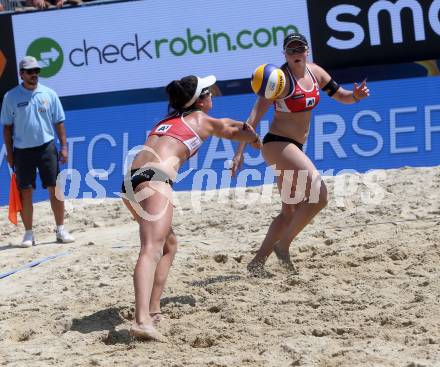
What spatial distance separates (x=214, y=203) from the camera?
396 inches

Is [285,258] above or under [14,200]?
under

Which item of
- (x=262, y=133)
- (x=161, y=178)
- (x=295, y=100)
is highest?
(x=295, y=100)

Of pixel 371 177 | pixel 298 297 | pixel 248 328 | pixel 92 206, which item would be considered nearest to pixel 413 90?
pixel 371 177

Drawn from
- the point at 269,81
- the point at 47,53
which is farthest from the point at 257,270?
the point at 47,53

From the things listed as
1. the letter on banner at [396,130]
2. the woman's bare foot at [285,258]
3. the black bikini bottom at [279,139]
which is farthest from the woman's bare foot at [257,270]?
the letter on banner at [396,130]

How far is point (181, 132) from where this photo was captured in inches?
237

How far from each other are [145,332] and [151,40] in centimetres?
616

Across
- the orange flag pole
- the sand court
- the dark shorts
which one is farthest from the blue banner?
the dark shorts

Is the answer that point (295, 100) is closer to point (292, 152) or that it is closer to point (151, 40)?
point (292, 152)

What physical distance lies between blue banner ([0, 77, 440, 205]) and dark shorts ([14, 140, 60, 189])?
1528mm

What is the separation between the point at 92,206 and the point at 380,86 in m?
3.68

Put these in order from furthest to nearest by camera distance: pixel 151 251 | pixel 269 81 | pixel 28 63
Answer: pixel 28 63, pixel 269 81, pixel 151 251

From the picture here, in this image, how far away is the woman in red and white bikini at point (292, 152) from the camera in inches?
277

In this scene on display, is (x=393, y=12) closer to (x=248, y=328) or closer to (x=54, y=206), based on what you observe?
(x=54, y=206)
